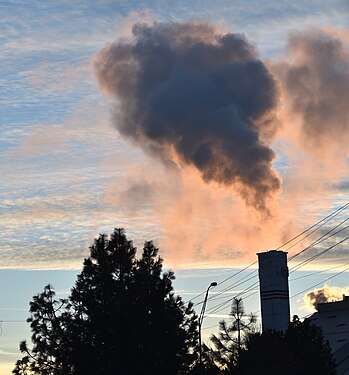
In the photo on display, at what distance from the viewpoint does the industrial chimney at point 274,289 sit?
281 feet

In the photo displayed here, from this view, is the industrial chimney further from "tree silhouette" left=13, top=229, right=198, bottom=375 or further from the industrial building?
"tree silhouette" left=13, top=229, right=198, bottom=375

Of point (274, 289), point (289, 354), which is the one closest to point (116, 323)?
point (289, 354)

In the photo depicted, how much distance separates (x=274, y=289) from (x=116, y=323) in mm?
45549

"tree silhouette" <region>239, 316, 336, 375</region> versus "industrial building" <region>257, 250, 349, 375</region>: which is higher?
"industrial building" <region>257, 250, 349, 375</region>

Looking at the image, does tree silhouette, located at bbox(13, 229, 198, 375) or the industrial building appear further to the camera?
the industrial building

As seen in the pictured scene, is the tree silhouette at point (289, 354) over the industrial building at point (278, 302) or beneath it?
beneath

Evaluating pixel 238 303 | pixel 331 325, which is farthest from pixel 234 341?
pixel 331 325

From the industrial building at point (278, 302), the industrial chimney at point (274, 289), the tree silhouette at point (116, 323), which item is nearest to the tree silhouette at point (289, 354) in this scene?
the tree silhouette at point (116, 323)

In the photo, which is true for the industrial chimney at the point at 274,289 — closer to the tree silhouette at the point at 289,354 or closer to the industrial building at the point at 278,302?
the industrial building at the point at 278,302

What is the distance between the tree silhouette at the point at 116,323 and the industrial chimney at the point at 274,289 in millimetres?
40231

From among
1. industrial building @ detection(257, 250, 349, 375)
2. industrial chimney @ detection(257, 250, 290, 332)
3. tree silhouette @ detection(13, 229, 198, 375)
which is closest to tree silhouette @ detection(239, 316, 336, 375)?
tree silhouette @ detection(13, 229, 198, 375)

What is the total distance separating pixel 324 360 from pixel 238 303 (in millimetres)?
16714

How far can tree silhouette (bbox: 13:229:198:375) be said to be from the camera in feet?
141

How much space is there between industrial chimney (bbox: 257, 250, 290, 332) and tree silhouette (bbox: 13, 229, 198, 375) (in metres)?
40.2
